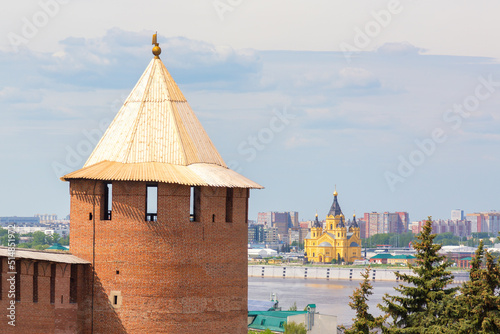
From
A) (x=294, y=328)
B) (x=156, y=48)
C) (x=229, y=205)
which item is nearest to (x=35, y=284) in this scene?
(x=229, y=205)

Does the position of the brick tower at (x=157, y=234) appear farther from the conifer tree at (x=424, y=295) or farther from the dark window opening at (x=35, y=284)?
the conifer tree at (x=424, y=295)

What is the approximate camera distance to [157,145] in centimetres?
1402

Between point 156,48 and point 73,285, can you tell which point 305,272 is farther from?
point 73,285

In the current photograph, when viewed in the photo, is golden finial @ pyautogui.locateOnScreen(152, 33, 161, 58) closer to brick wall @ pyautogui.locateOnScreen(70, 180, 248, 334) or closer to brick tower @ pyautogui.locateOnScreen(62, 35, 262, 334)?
brick tower @ pyautogui.locateOnScreen(62, 35, 262, 334)

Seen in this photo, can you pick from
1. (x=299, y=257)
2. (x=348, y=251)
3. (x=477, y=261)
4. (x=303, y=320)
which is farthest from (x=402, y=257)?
(x=477, y=261)

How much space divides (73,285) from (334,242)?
567 feet

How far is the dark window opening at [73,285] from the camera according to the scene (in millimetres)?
13133

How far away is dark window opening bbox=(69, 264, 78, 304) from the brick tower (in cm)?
26

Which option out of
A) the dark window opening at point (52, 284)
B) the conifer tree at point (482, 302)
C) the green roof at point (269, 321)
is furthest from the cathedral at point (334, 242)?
the dark window opening at point (52, 284)

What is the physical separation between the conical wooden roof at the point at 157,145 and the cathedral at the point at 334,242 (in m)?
168

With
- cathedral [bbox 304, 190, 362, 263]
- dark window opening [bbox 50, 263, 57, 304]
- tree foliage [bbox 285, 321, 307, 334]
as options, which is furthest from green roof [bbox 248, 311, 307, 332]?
cathedral [bbox 304, 190, 362, 263]

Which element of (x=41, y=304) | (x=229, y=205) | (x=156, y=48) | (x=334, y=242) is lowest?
(x=334, y=242)

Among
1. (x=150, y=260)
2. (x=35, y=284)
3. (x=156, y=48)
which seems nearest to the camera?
(x=35, y=284)

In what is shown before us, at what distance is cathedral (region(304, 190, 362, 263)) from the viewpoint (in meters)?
184
